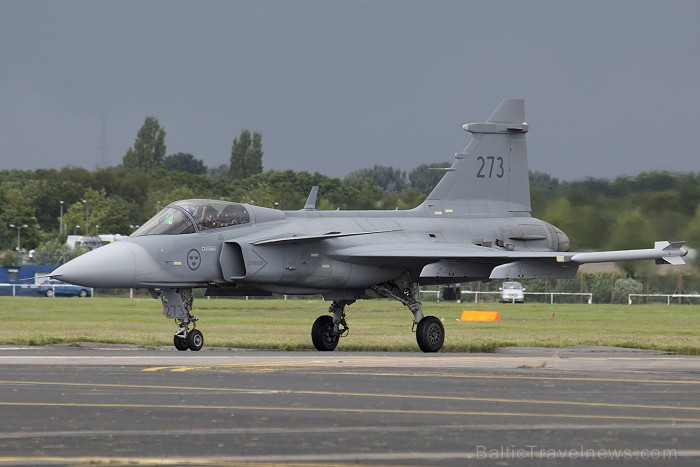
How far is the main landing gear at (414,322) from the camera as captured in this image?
2341cm

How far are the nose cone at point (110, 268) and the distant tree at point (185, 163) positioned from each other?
151 metres

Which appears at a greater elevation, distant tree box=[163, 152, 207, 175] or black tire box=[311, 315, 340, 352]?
distant tree box=[163, 152, 207, 175]

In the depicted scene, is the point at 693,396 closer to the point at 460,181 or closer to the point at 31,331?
the point at 460,181

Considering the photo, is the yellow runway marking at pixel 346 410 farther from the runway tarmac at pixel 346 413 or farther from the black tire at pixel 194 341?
the black tire at pixel 194 341

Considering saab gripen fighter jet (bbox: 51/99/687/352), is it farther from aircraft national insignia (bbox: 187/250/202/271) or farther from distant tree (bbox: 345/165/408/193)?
distant tree (bbox: 345/165/408/193)

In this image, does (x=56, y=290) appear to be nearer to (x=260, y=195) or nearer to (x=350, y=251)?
(x=260, y=195)

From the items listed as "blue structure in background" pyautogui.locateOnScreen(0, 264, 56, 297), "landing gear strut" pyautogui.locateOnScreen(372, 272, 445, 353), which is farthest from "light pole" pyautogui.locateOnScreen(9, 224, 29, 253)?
"landing gear strut" pyautogui.locateOnScreen(372, 272, 445, 353)

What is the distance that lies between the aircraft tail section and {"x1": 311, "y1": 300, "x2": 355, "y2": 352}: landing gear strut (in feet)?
10.3

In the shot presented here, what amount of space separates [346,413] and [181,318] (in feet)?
36.1

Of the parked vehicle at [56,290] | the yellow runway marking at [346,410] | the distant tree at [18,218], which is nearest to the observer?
the yellow runway marking at [346,410]

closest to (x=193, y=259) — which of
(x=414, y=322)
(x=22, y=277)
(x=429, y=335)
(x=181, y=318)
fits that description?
(x=181, y=318)

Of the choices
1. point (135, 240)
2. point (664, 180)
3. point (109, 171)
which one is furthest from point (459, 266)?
point (109, 171)

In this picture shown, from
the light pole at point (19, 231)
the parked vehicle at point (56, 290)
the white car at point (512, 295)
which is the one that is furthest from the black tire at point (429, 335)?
the light pole at point (19, 231)

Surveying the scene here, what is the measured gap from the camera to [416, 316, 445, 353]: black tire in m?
23.3
